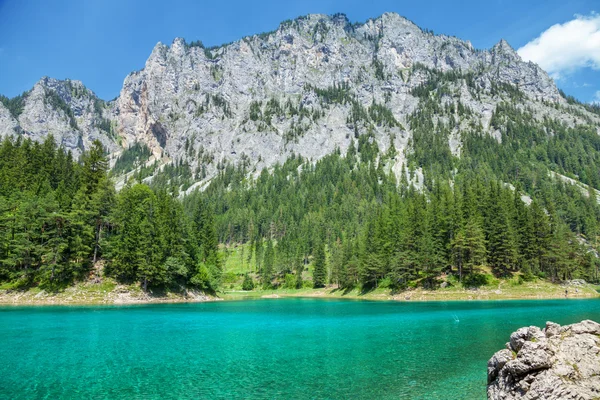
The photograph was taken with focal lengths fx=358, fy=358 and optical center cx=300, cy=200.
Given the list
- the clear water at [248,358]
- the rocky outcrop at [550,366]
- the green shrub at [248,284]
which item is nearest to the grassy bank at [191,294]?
the clear water at [248,358]

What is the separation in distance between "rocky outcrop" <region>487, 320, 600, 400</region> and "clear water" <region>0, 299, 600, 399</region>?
300 centimetres

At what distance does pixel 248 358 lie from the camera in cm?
2495

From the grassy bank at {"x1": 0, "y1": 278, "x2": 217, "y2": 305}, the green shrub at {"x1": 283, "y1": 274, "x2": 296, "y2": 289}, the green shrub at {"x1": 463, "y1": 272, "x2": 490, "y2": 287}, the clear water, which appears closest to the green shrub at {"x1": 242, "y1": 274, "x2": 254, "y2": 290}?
the green shrub at {"x1": 283, "y1": 274, "x2": 296, "y2": 289}

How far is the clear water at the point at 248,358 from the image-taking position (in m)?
17.8

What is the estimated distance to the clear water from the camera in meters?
17.8

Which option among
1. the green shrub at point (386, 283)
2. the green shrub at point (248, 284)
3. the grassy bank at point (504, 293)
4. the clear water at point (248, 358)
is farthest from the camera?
the green shrub at point (248, 284)

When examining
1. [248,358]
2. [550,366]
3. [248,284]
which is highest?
[550,366]

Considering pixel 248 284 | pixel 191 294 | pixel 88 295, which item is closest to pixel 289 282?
pixel 248 284

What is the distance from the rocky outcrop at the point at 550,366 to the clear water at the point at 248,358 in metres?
3.00

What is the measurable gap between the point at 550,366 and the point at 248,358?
59.0 ft

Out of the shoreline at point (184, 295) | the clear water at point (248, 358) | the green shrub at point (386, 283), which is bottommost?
the clear water at point (248, 358)

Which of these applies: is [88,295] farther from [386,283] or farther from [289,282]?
[289,282]

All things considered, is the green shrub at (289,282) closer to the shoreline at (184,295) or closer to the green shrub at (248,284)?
the green shrub at (248,284)

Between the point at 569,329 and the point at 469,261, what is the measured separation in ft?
218
